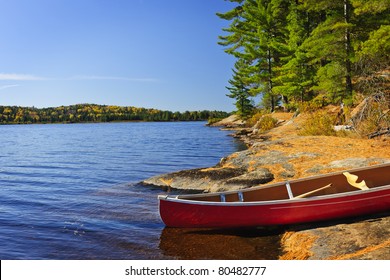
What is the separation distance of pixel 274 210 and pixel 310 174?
4338 mm

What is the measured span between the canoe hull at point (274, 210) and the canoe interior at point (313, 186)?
2.60 feet

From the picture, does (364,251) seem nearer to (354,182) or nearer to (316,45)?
(354,182)

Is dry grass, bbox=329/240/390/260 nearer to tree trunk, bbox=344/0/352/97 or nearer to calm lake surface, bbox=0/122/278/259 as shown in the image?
calm lake surface, bbox=0/122/278/259

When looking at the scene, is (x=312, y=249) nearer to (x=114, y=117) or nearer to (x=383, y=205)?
(x=383, y=205)

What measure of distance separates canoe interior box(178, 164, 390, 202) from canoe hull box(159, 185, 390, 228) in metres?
0.79

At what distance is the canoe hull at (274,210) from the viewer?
8.53 meters

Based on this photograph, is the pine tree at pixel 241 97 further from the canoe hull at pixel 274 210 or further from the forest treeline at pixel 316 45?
the canoe hull at pixel 274 210

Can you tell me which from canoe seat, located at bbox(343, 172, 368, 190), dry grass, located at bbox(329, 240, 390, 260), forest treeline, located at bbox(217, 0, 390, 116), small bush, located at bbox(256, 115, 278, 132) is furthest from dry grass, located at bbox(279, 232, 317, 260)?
small bush, located at bbox(256, 115, 278, 132)

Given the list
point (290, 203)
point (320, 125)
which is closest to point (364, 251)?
point (290, 203)

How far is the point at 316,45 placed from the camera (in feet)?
76.1

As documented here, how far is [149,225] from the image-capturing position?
10.5 m

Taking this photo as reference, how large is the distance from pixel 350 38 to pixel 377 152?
13.0 m

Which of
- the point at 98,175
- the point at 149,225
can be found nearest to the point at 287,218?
the point at 149,225

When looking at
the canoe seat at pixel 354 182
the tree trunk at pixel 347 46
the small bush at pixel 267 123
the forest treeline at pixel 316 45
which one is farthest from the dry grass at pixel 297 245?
the small bush at pixel 267 123
